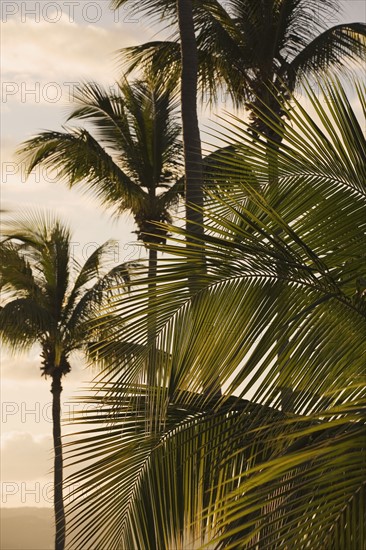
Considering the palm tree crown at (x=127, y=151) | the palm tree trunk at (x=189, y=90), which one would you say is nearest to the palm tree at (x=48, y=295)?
the palm tree crown at (x=127, y=151)

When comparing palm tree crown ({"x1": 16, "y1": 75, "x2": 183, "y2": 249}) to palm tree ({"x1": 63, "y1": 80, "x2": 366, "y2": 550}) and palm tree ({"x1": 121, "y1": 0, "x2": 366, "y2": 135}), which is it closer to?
palm tree ({"x1": 121, "y1": 0, "x2": 366, "y2": 135})

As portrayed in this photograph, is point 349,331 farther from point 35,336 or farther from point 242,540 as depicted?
point 35,336

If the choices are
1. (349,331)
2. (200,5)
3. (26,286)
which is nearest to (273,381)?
(349,331)

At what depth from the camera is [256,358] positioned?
438 centimetres

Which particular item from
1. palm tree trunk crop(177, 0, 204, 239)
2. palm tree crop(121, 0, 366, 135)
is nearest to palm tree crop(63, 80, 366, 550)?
palm tree trunk crop(177, 0, 204, 239)

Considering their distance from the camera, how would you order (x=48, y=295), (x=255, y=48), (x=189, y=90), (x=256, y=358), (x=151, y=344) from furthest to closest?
(x=48, y=295), (x=255, y=48), (x=189, y=90), (x=151, y=344), (x=256, y=358)

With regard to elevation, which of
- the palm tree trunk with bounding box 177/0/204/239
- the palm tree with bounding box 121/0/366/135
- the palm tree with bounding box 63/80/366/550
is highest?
the palm tree with bounding box 121/0/366/135

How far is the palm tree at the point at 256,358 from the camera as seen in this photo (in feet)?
13.4

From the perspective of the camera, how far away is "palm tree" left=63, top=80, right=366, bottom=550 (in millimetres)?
4086

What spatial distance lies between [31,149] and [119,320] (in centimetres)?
1625

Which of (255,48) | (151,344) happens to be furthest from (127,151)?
(151,344)

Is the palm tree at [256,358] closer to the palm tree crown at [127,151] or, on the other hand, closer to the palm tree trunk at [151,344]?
the palm tree trunk at [151,344]

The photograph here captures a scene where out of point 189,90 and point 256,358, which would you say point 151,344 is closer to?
point 256,358

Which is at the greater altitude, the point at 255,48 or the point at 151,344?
the point at 255,48
